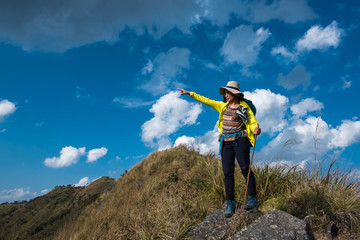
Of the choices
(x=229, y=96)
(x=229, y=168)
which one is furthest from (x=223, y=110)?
(x=229, y=168)

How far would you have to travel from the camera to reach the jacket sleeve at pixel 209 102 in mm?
5170

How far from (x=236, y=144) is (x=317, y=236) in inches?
82.7

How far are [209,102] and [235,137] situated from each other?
1.07m

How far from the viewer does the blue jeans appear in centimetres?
451

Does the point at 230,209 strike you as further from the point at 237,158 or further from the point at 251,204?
the point at 237,158

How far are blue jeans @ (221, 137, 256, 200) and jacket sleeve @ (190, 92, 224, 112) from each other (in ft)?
2.77

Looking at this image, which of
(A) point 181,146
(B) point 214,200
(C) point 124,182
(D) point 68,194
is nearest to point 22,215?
(D) point 68,194

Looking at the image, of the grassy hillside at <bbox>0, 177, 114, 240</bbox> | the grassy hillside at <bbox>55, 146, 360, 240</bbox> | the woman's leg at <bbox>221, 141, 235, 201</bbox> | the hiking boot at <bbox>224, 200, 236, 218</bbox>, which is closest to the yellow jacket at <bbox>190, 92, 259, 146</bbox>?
the woman's leg at <bbox>221, 141, 235, 201</bbox>

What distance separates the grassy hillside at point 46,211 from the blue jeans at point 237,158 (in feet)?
42.1

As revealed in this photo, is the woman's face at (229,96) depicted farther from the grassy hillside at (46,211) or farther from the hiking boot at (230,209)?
the grassy hillside at (46,211)

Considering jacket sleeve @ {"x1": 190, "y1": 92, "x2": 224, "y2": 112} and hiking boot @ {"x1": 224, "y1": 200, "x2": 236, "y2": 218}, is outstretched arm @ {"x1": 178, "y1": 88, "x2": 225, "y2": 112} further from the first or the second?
hiking boot @ {"x1": 224, "y1": 200, "x2": 236, "y2": 218}

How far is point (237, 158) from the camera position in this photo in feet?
15.0

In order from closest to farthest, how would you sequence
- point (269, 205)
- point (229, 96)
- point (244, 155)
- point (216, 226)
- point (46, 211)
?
1. point (216, 226)
2. point (244, 155)
3. point (229, 96)
4. point (269, 205)
5. point (46, 211)

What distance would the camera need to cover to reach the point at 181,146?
1434cm
